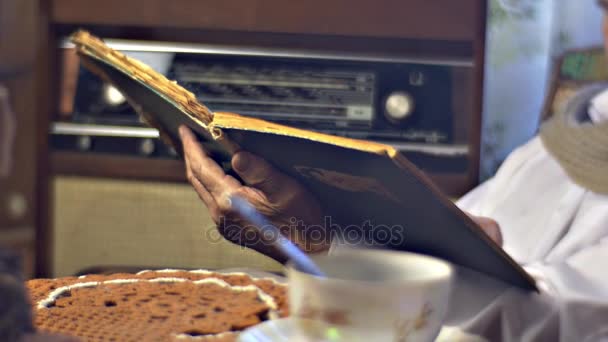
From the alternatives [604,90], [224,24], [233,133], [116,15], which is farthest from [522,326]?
[116,15]

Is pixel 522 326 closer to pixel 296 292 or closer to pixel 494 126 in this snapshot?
pixel 296 292

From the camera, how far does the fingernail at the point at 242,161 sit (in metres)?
0.60

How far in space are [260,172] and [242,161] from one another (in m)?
0.02

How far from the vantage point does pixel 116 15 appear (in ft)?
5.92

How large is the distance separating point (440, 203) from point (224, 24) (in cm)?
143

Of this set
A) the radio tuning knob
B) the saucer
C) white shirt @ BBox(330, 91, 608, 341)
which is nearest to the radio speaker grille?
the radio tuning knob

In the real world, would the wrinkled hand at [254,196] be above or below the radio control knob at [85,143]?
above

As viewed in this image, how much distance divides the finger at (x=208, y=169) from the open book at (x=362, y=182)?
0.04m

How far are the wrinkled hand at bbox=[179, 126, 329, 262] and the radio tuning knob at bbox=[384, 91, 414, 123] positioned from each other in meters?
0.99

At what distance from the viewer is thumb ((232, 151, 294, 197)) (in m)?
0.60

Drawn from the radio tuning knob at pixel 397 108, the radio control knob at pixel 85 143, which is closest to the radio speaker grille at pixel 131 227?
the radio control knob at pixel 85 143

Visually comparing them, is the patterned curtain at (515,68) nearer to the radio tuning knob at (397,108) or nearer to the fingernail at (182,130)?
the radio tuning knob at (397,108)
